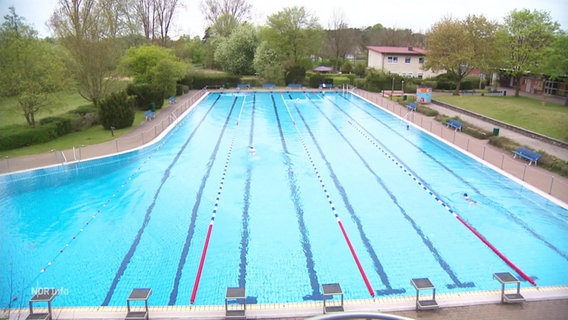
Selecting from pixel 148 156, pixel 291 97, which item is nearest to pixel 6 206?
pixel 148 156

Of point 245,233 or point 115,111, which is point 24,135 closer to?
point 115,111

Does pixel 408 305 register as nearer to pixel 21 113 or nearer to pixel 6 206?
pixel 6 206

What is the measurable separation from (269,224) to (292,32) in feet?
119

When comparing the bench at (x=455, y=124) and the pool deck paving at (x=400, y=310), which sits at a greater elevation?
the bench at (x=455, y=124)

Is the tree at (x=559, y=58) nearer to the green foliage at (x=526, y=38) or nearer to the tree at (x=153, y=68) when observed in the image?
the green foliage at (x=526, y=38)

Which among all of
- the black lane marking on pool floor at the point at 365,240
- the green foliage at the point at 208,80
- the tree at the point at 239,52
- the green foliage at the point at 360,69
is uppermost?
the tree at the point at 239,52

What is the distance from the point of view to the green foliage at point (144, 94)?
28.8m

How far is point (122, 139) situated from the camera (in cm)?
2038

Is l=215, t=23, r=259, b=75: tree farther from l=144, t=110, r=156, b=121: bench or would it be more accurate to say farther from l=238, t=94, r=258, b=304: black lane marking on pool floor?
l=238, t=94, r=258, b=304: black lane marking on pool floor

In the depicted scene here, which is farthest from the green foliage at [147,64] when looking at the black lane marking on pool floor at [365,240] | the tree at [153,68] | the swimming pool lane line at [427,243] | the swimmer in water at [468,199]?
the swimmer in water at [468,199]

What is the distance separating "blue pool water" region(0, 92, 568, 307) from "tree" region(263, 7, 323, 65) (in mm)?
27245

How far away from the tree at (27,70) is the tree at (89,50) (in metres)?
2.93

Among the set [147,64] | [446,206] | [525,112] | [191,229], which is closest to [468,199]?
[446,206]

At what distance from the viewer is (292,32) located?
44844mm
